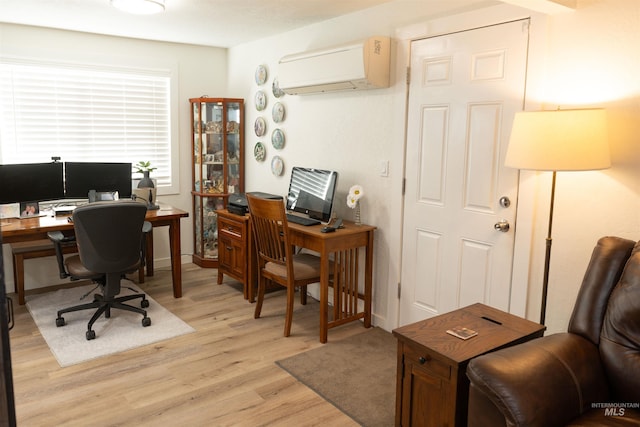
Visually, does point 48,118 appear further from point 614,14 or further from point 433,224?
point 614,14

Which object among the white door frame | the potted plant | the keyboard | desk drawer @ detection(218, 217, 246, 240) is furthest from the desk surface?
the white door frame

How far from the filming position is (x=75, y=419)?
2.50 metres

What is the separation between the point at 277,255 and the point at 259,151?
166 centimetres

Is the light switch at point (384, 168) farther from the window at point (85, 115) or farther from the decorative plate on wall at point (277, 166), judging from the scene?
the window at point (85, 115)

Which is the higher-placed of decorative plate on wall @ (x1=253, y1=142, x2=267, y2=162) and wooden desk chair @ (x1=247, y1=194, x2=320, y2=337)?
decorative plate on wall @ (x1=253, y1=142, x2=267, y2=162)

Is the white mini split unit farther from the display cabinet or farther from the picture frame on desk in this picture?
the picture frame on desk

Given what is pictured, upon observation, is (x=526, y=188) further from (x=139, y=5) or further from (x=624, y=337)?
(x=139, y=5)

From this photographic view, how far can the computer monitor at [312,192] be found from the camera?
3.74m

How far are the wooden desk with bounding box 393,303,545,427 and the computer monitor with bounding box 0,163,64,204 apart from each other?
10.4ft

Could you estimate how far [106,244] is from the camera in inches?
132

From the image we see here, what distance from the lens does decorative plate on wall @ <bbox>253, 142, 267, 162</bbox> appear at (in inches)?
191

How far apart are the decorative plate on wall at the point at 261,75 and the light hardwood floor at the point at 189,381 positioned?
2169mm

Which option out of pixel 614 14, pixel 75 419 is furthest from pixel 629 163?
pixel 75 419

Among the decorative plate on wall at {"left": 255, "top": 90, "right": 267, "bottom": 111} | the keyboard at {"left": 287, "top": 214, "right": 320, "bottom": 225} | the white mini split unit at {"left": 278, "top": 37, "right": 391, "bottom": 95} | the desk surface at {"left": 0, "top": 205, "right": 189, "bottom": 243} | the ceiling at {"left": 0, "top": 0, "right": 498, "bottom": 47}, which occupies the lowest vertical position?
the desk surface at {"left": 0, "top": 205, "right": 189, "bottom": 243}
